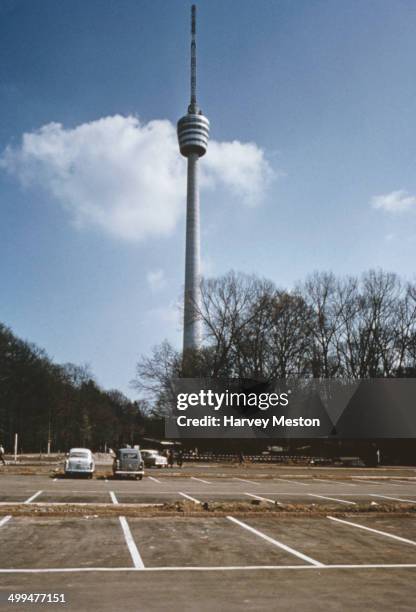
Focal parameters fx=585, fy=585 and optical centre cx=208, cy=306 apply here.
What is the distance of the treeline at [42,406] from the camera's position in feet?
289

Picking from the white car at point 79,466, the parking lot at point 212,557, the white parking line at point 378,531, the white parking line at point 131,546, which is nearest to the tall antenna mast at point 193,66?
the white car at point 79,466

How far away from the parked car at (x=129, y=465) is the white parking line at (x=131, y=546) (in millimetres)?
17996

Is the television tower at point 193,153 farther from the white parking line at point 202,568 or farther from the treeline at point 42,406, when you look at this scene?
the white parking line at point 202,568

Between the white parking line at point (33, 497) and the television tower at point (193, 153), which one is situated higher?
the television tower at point (193, 153)

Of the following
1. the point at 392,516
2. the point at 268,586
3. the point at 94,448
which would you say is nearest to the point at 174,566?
the point at 268,586

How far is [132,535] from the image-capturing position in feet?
41.1

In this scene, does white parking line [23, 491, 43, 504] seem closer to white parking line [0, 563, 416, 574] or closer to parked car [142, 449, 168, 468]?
white parking line [0, 563, 416, 574]

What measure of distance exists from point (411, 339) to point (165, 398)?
26.5 m

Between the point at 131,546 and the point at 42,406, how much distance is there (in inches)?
3362

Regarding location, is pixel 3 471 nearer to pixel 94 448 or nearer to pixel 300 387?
pixel 300 387

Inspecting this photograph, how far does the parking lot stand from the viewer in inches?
305

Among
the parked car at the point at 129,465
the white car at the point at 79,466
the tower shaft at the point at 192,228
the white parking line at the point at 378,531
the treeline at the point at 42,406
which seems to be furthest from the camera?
the tower shaft at the point at 192,228

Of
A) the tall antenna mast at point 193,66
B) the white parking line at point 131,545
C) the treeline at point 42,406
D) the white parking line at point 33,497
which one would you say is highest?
the tall antenna mast at point 193,66

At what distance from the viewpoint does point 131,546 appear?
1125 centimetres
